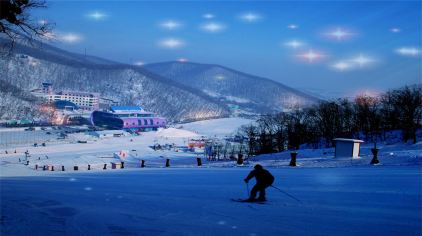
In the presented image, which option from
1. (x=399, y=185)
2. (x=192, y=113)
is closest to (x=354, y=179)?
(x=399, y=185)

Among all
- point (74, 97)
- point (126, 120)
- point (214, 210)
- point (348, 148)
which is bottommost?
point (214, 210)

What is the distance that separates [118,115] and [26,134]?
1832 inches

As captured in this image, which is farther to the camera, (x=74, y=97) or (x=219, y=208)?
(x=74, y=97)

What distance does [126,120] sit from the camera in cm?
13350

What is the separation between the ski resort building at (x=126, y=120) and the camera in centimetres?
13200

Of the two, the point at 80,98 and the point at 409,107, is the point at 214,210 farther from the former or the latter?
the point at 80,98

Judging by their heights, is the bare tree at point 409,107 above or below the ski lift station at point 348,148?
above

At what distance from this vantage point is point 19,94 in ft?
493

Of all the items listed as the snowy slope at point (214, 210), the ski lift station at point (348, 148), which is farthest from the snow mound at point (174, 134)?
the snowy slope at point (214, 210)

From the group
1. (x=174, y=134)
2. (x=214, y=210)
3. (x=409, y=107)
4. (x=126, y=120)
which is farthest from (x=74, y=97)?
(x=214, y=210)

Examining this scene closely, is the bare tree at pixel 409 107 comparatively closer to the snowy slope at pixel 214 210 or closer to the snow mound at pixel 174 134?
the snowy slope at pixel 214 210

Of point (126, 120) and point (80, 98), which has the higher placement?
point (80, 98)

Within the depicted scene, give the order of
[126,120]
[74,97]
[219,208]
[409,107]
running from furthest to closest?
[74,97]
[126,120]
[409,107]
[219,208]

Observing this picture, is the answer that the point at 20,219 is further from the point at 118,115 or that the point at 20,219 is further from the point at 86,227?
the point at 118,115
